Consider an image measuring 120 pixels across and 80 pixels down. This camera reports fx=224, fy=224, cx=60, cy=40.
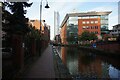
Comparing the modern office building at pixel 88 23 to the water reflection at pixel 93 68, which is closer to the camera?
the water reflection at pixel 93 68

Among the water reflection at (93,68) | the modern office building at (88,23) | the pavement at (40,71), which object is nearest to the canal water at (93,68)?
the water reflection at (93,68)

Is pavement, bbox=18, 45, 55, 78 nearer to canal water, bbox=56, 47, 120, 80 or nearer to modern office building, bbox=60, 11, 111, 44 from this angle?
canal water, bbox=56, 47, 120, 80

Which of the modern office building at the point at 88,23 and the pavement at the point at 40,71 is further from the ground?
the modern office building at the point at 88,23

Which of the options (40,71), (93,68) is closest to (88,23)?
(93,68)

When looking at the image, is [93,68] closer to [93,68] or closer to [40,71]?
[93,68]

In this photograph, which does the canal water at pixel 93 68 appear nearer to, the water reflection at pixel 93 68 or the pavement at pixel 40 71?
the water reflection at pixel 93 68

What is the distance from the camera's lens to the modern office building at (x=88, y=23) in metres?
136

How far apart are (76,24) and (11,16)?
118m

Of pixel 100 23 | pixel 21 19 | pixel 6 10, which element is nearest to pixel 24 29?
pixel 21 19

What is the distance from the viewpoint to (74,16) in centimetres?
14188

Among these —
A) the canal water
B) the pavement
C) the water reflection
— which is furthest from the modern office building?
the pavement

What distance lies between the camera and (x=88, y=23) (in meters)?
138

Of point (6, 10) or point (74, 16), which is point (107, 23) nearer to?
point (74, 16)

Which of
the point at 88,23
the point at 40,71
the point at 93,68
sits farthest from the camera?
the point at 88,23
